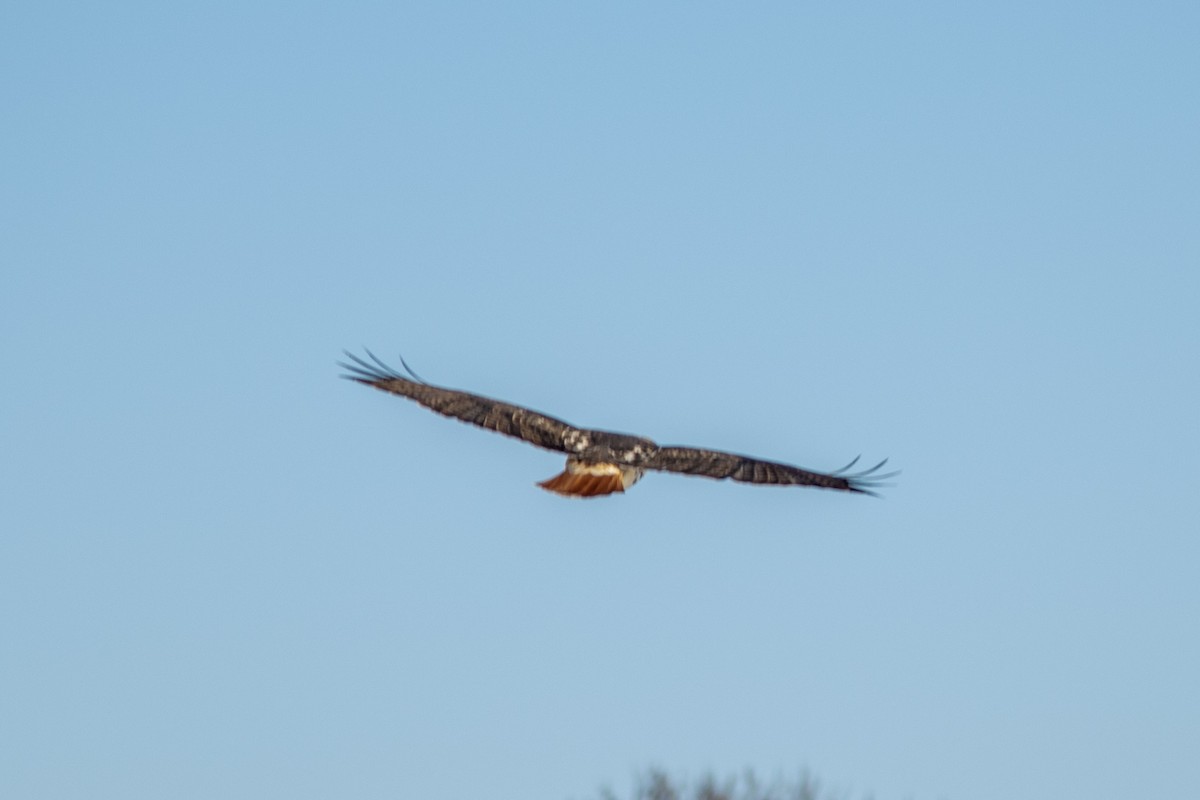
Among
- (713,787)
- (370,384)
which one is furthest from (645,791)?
(370,384)

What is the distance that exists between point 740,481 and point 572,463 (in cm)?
189

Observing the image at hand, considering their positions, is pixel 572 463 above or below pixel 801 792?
below

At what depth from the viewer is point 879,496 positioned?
2984 cm

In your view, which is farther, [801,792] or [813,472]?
[801,792]

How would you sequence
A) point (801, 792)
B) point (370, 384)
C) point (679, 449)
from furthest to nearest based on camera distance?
1. point (801, 792)
2. point (370, 384)
3. point (679, 449)

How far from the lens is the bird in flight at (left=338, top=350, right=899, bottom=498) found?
29.5 meters

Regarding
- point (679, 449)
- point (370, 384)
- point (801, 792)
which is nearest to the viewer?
point (679, 449)

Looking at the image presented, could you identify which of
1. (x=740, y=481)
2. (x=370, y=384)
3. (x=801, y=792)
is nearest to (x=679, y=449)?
(x=740, y=481)

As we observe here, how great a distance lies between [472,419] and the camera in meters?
30.7

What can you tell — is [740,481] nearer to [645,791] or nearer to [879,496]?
[879,496]

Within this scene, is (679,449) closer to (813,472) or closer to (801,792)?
(813,472)

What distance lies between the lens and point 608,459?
29516 mm

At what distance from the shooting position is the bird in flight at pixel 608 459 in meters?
29.5

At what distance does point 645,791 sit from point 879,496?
26763 millimetres
